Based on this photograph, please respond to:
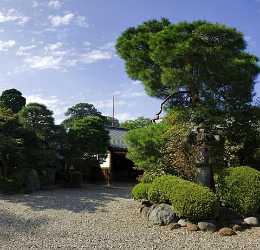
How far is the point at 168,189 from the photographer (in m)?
10.3

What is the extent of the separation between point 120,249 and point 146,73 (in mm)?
6017

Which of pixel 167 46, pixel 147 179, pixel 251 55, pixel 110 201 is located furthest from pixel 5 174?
pixel 251 55

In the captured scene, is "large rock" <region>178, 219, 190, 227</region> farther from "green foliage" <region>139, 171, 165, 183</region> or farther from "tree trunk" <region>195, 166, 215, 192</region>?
"green foliage" <region>139, 171, 165, 183</region>

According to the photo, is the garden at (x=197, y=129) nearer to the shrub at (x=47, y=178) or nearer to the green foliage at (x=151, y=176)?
the green foliage at (x=151, y=176)

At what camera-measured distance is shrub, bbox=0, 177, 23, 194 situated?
1507 centimetres

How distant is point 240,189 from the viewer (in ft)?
32.4

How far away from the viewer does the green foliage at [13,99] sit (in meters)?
26.1

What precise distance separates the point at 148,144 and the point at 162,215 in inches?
108

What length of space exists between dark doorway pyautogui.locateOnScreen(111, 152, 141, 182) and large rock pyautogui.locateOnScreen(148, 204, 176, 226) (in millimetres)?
13449

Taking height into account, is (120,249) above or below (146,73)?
below

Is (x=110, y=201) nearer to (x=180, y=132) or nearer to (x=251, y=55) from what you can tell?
(x=180, y=132)

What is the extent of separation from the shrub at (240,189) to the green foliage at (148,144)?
2232 millimetres

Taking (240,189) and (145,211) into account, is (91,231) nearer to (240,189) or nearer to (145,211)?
(145,211)

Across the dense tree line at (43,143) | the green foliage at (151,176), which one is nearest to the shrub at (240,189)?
the green foliage at (151,176)
